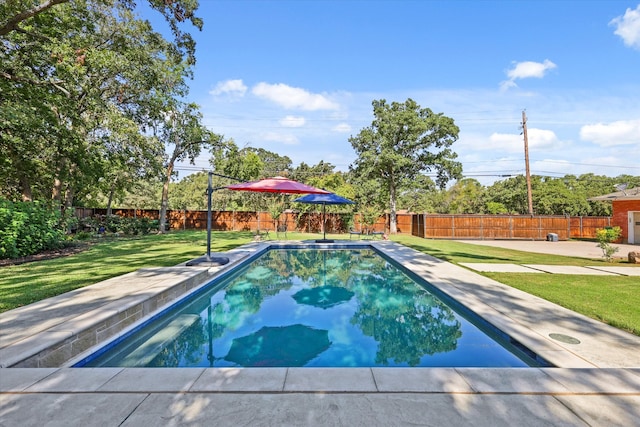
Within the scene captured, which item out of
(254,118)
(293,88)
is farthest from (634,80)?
(254,118)

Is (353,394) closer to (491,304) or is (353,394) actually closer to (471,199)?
(491,304)

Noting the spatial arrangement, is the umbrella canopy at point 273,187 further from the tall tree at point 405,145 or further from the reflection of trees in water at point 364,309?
the tall tree at point 405,145

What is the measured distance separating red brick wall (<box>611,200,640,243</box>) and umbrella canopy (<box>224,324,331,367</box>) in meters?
21.3

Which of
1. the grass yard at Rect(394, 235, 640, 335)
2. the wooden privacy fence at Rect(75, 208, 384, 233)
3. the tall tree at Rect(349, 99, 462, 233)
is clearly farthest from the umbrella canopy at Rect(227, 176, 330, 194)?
the tall tree at Rect(349, 99, 462, 233)

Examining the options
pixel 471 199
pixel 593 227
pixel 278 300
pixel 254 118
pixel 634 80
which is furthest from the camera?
pixel 471 199

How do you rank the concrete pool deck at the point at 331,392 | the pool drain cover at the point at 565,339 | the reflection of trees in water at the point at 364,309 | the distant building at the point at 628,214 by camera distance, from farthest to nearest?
the distant building at the point at 628,214 < the reflection of trees in water at the point at 364,309 < the pool drain cover at the point at 565,339 < the concrete pool deck at the point at 331,392

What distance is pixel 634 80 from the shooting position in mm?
14594

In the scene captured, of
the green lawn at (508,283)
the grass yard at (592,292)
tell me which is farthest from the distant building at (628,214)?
the green lawn at (508,283)

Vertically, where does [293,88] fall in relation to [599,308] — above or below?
above

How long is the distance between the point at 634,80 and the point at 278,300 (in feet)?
66.2

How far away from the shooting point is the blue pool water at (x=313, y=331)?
3.37 meters

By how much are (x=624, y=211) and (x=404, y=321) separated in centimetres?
2025

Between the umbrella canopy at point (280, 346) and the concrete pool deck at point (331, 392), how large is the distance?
0.90 m

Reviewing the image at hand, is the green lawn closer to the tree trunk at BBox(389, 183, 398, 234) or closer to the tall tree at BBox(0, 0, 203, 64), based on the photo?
the tall tree at BBox(0, 0, 203, 64)
